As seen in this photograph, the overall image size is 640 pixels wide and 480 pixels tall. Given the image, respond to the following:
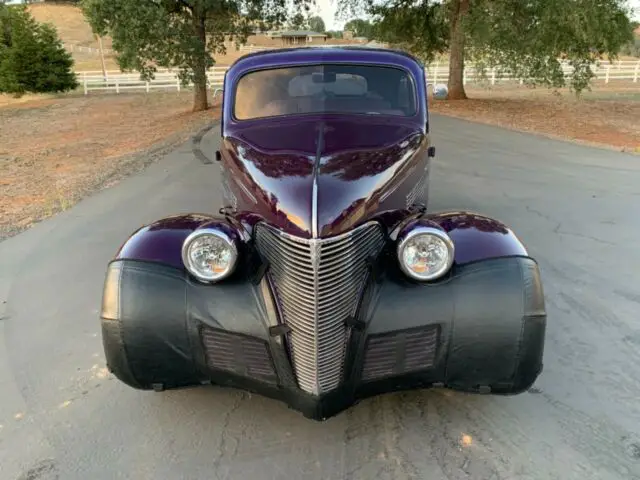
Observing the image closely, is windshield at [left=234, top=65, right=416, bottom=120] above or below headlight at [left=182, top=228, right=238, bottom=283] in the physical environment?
above

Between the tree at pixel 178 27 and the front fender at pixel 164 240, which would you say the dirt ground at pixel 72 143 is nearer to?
the tree at pixel 178 27

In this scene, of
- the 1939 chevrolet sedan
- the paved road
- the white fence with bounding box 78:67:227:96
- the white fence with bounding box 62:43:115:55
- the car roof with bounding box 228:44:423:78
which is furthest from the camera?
the white fence with bounding box 62:43:115:55

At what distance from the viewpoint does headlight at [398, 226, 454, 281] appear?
8.70 feet

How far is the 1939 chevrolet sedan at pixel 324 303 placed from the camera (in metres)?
2.63

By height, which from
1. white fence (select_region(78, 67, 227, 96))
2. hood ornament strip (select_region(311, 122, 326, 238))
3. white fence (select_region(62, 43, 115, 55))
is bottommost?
white fence (select_region(78, 67, 227, 96))

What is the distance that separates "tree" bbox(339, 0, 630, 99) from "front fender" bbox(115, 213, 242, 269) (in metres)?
15.4

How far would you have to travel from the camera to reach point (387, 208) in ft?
10.1

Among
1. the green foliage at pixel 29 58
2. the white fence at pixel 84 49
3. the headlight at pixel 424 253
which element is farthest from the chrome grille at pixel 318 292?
the white fence at pixel 84 49

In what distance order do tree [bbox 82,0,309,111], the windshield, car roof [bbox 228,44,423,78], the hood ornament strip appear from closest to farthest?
the hood ornament strip, the windshield, car roof [bbox 228,44,423,78], tree [bbox 82,0,309,111]

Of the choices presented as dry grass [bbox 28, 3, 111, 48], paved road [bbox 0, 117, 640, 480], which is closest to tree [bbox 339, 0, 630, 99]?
paved road [bbox 0, 117, 640, 480]

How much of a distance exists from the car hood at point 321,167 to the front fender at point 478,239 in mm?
420

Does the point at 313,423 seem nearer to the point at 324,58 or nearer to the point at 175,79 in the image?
the point at 324,58

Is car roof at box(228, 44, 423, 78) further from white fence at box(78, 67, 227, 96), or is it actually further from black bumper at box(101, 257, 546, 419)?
white fence at box(78, 67, 227, 96)

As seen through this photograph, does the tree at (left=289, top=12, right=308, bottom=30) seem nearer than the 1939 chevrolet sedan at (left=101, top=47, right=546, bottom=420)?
No
